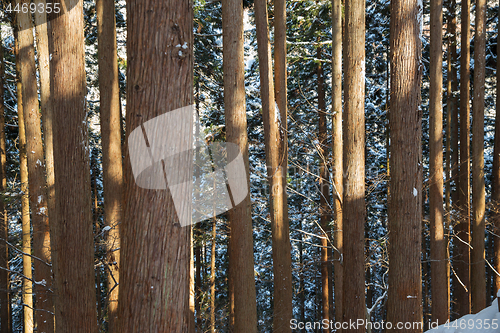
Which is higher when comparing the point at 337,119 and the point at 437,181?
the point at 337,119

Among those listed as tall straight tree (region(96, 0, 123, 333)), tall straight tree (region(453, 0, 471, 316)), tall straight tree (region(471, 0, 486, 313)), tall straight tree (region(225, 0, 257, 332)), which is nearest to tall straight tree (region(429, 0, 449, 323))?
tall straight tree (region(471, 0, 486, 313))

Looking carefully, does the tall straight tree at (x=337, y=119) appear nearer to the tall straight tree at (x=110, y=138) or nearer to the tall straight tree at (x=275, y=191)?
the tall straight tree at (x=275, y=191)

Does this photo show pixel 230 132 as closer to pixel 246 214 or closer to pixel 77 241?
pixel 246 214

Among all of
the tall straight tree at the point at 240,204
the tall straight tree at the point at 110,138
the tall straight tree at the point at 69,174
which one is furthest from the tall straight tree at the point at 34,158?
the tall straight tree at the point at 240,204

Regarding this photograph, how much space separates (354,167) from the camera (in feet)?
16.4

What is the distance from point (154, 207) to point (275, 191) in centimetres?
454

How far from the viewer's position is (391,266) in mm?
4137

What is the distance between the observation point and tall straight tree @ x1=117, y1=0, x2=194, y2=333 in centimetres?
205

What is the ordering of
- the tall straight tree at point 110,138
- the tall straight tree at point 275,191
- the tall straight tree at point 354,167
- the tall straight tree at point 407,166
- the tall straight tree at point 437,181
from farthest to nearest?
the tall straight tree at point 437,181 → the tall straight tree at point 275,191 → the tall straight tree at point 110,138 → the tall straight tree at point 354,167 → the tall straight tree at point 407,166

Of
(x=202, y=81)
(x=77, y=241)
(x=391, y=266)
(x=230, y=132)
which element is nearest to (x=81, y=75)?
(x=77, y=241)

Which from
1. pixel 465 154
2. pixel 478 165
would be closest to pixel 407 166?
pixel 478 165

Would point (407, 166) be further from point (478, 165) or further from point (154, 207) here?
point (478, 165)

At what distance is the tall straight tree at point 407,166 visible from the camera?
4.00m

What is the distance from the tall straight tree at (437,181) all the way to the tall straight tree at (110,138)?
23.5ft
